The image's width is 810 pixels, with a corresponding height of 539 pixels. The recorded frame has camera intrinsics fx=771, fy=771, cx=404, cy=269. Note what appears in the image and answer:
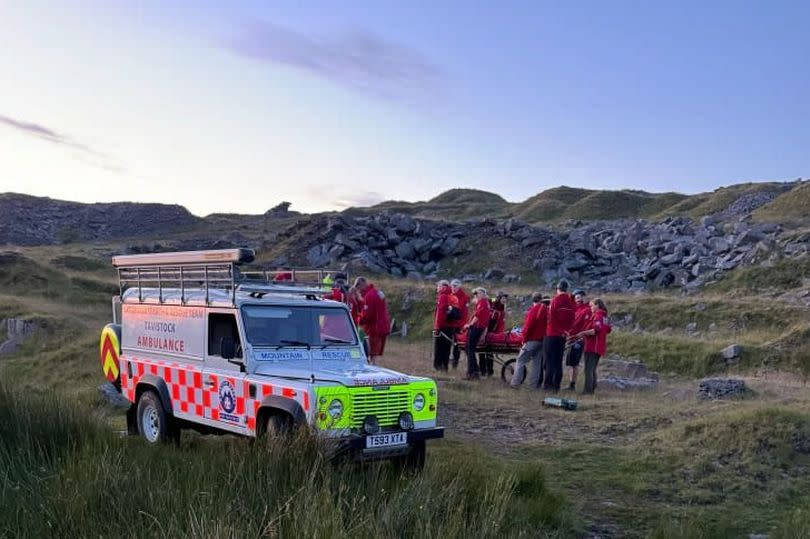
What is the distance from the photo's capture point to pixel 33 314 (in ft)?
86.4

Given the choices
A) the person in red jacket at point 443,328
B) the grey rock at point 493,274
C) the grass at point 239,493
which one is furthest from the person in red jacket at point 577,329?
the grey rock at point 493,274

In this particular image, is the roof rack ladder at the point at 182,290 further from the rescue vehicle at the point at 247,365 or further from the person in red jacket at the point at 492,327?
the person in red jacket at the point at 492,327

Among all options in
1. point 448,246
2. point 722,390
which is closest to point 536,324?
point 722,390

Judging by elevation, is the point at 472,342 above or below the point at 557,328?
below

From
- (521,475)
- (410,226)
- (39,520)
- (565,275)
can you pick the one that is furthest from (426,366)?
(410,226)

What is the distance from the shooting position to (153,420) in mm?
9812

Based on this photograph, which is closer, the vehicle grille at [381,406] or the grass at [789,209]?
the vehicle grille at [381,406]

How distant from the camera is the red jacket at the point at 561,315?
14961 mm

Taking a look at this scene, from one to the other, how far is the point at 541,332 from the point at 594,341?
42.7 inches

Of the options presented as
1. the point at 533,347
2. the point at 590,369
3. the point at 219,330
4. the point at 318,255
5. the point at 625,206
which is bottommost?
the point at 590,369

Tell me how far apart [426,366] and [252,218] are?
61.8m

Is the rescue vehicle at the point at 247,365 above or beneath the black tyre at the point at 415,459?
above

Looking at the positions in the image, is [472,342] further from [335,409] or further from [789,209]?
[789,209]

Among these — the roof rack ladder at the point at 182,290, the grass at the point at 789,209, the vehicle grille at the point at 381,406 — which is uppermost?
the grass at the point at 789,209
